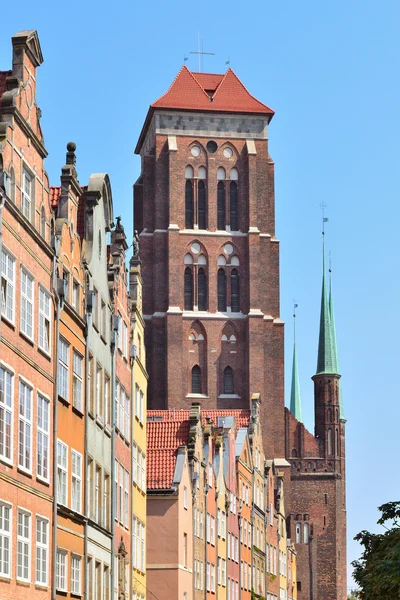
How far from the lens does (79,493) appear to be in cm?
3703

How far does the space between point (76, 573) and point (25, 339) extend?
26.8 feet

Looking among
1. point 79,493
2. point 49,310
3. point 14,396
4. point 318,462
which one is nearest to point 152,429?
point 79,493

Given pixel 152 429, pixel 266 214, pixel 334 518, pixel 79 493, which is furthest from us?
pixel 334 518

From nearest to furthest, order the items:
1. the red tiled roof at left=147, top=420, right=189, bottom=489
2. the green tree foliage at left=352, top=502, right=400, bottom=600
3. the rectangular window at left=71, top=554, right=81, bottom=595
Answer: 1. the green tree foliage at left=352, top=502, right=400, bottom=600
2. the rectangular window at left=71, top=554, right=81, bottom=595
3. the red tiled roof at left=147, top=420, right=189, bottom=489

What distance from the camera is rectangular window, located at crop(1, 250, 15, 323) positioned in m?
28.9

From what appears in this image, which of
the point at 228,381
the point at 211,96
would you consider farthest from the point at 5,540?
the point at 211,96

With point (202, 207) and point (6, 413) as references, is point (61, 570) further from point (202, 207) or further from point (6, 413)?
point (202, 207)

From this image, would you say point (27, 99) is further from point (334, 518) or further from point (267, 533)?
point (334, 518)

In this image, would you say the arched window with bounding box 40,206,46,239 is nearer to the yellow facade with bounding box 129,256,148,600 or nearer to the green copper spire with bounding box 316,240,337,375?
the yellow facade with bounding box 129,256,148,600

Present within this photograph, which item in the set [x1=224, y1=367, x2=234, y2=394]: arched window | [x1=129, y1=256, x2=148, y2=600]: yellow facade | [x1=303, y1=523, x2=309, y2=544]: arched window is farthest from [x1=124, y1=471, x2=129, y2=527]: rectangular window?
[x1=303, y1=523, x2=309, y2=544]: arched window

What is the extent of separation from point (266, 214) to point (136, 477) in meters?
62.4

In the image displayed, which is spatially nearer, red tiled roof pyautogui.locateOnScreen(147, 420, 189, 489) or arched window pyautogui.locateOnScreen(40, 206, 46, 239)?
arched window pyautogui.locateOnScreen(40, 206, 46, 239)

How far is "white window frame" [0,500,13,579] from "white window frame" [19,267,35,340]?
3.67 m

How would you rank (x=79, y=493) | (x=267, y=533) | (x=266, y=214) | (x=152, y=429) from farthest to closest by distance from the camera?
(x=266, y=214) → (x=267, y=533) → (x=152, y=429) → (x=79, y=493)
